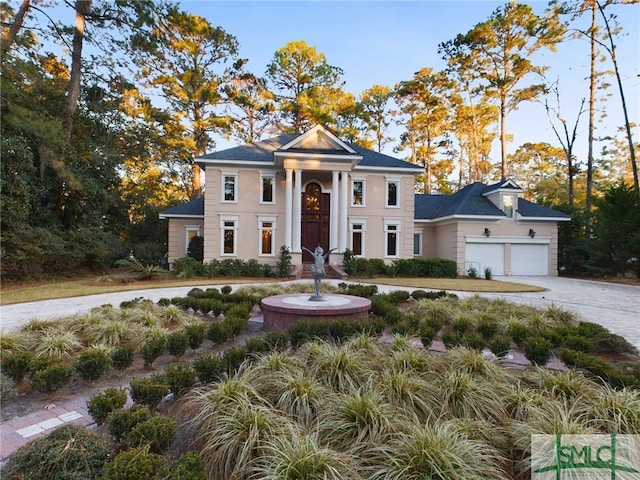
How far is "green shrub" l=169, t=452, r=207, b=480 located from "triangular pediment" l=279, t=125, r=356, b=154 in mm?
15709

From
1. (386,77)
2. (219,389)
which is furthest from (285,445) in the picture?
(386,77)

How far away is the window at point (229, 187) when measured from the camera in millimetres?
17234

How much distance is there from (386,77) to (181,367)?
30.5 meters

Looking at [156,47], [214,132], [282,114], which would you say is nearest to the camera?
[156,47]

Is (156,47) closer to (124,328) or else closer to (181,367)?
(124,328)

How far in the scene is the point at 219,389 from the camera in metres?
2.82

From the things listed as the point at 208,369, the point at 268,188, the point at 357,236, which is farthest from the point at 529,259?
the point at 208,369

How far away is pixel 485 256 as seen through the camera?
18.3 m

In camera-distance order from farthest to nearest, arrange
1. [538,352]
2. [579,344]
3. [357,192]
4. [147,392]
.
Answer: [357,192] → [579,344] → [538,352] → [147,392]

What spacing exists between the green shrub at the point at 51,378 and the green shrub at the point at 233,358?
1.59 meters

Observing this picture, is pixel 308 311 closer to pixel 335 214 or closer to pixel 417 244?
pixel 335 214

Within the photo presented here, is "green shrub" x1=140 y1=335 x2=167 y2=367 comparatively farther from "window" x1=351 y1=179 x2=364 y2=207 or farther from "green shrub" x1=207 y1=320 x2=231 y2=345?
"window" x1=351 y1=179 x2=364 y2=207

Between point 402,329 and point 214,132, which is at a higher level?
point 214,132

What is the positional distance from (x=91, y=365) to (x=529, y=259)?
69.7ft
